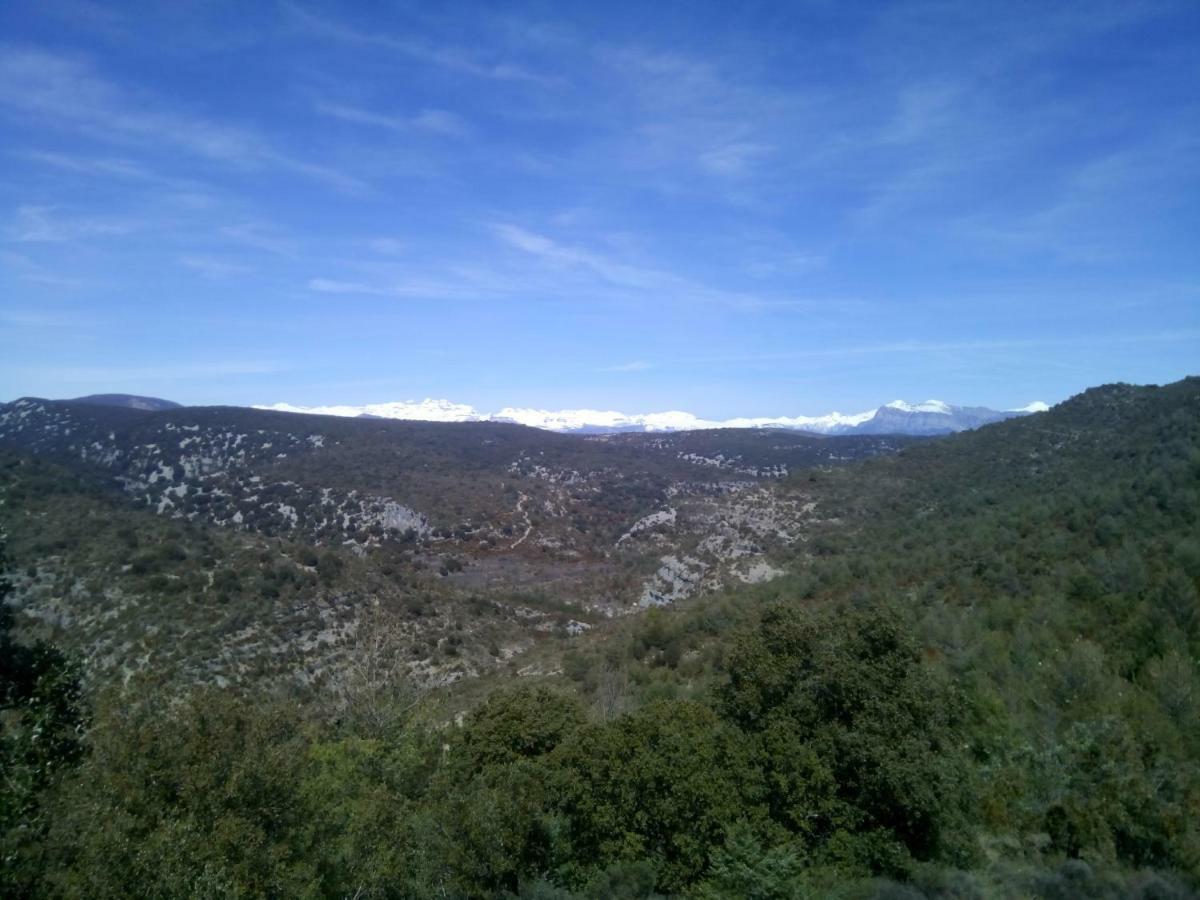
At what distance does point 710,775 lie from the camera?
14578 mm

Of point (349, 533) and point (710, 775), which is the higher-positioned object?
point (710, 775)

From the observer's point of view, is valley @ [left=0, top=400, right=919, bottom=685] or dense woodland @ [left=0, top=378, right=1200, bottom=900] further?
valley @ [left=0, top=400, right=919, bottom=685]

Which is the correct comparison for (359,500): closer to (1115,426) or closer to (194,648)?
(194,648)

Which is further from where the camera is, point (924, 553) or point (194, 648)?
point (924, 553)

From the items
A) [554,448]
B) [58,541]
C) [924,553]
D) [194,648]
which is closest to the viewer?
[194,648]

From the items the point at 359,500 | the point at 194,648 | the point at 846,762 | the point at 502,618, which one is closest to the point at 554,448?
the point at 359,500

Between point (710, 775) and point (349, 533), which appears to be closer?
point (710, 775)

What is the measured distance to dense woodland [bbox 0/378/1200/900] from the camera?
10.0 meters

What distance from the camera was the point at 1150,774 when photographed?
16562mm

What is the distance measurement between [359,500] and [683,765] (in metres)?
61.8

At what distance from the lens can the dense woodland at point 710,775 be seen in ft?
32.8

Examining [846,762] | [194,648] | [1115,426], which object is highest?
[1115,426]

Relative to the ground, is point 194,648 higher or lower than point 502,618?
higher

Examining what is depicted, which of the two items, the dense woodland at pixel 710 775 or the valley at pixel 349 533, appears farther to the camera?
the valley at pixel 349 533
